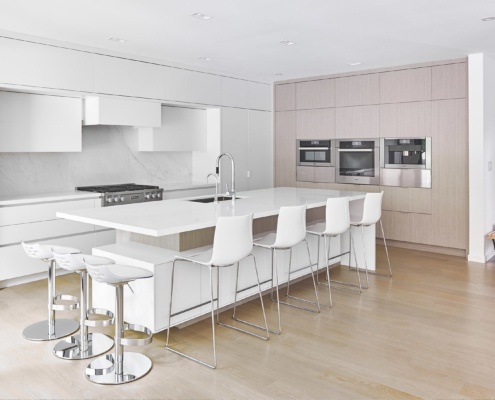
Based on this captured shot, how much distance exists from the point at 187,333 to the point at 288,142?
15.4 feet

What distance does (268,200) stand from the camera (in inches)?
179

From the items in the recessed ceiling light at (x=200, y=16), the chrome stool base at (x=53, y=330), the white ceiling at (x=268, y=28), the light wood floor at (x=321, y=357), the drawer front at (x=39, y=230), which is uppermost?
the white ceiling at (x=268, y=28)

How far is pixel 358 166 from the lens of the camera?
6914mm

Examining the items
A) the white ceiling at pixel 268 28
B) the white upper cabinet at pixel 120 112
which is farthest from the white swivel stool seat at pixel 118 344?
the white upper cabinet at pixel 120 112

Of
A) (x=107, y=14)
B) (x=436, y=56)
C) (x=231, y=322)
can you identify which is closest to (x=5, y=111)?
(x=107, y=14)

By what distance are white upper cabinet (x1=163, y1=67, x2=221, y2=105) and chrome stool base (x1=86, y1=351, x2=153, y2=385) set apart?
376 cm

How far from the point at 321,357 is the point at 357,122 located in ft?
14.4

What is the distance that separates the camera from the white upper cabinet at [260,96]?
7.42 metres

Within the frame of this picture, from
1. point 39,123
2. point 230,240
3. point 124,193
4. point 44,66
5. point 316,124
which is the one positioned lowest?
point 230,240

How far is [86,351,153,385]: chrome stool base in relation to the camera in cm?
285

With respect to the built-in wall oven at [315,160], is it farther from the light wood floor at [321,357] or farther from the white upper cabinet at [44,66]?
the white upper cabinet at [44,66]

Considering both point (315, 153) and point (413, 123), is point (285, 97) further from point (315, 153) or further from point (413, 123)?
point (413, 123)

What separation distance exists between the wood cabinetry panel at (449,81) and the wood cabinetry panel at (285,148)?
2.21 meters

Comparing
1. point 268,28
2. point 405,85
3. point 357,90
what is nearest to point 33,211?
point 268,28
